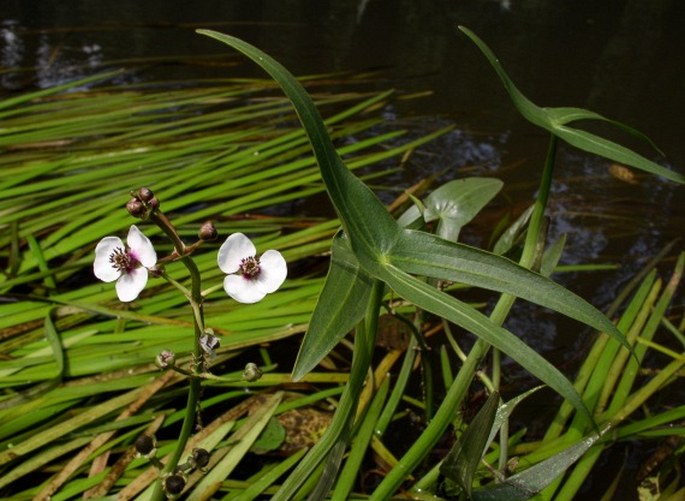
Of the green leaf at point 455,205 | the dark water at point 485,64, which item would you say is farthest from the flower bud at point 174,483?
the dark water at point 485,64

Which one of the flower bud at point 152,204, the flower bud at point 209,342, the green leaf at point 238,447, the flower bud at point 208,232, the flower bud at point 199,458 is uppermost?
the flower bud at point 152,204

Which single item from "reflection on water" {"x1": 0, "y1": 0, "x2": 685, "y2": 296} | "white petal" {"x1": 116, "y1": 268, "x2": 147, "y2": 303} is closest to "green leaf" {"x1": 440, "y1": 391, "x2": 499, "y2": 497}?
"white petal" {"x1": 116, "y1": 268, "x2": 147, "y2": 303}

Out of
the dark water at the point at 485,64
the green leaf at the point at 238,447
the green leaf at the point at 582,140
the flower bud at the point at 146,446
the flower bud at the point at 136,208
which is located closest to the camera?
the flower bud at the point at 136,208

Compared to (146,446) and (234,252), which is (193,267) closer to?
(234,252)

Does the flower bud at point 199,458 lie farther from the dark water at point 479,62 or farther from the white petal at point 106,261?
the dark water at point 479,62

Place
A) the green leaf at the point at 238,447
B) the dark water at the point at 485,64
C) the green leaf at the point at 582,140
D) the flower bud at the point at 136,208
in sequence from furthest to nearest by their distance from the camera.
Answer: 1. the dark water at the point at 485,64
2. the green leaf at the point at 238,447
3. the green leaf at the point at 582,140
4. the flower bud at the point at 136,208

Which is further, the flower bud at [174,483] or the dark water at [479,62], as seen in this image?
the dark water at [479,62]

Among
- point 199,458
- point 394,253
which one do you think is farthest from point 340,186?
point 199,458

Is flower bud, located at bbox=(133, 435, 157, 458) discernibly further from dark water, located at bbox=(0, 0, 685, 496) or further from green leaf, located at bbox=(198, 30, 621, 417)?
dark water, located at bbox=(0, 0, 685, 496)
